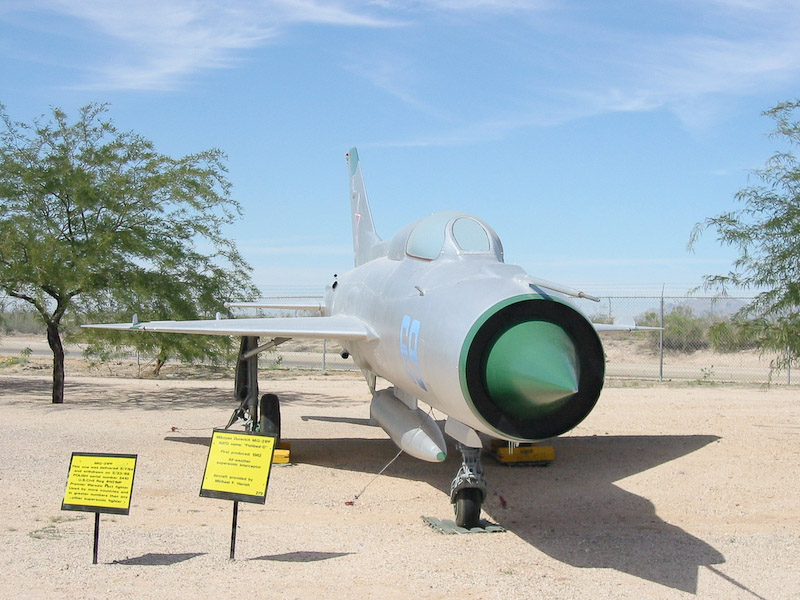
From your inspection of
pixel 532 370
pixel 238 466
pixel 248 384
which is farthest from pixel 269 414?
pixel 532 370

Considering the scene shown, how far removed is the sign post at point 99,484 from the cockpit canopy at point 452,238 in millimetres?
3518

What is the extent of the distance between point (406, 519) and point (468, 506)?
86 centimetres

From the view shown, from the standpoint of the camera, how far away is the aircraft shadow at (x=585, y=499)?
255 inches

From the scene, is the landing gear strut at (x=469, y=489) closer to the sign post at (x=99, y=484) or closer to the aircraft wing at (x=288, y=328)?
the aircraft wing at (x=288, y=328)

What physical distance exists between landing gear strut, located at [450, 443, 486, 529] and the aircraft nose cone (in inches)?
64.2

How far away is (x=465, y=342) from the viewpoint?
560 cm

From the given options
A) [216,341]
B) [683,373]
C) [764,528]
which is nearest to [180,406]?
[216,341]

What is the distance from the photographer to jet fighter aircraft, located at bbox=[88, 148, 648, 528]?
546 cm

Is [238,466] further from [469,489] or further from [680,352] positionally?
[680,352]

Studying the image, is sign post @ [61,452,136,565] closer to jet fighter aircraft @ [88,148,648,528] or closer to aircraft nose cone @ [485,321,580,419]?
jet fighter aircraft @ [88,148,648,528]

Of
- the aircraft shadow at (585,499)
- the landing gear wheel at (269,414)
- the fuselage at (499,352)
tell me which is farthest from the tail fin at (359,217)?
the fuselage at (499,352)

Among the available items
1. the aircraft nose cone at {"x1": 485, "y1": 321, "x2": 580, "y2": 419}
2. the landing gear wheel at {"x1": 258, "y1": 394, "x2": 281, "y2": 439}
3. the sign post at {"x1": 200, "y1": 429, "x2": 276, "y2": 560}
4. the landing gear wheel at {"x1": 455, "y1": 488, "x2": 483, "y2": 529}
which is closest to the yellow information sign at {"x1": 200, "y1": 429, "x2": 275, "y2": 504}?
the sign post at {"x1": 200, "y1": 429, "x2": 276, "y2": 560}

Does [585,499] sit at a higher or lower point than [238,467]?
lower

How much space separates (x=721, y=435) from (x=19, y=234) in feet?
43.1
